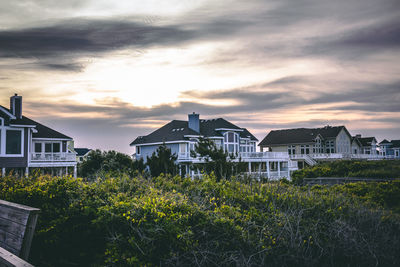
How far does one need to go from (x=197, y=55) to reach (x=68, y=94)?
7906 millimetres

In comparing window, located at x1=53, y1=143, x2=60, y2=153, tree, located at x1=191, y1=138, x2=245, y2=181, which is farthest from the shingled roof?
tree, located at x1=191, y1=138, x2=245, y2=181

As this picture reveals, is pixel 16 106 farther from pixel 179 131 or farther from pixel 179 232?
pixel 179 232

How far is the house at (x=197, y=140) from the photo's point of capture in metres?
39.3

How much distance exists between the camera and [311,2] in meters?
12.1

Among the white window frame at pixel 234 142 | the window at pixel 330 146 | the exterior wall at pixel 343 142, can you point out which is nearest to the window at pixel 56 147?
the white window frame at pixel 234 142

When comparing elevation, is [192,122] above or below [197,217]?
above

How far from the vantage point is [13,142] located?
2655 cm

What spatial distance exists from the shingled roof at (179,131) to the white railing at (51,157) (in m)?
12.2

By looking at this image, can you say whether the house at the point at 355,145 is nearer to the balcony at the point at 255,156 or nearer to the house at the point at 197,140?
the house at the point at 197,140

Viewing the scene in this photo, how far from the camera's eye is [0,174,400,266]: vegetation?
4.74 m

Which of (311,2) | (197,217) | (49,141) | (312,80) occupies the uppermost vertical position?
(311,2)

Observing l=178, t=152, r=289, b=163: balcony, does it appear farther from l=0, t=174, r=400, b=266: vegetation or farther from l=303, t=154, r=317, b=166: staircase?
l=0, t=174, r=400, b=266: vegetation

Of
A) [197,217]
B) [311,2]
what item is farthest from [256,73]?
[197,217]

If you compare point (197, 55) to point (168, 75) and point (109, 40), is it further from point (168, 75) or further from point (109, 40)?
point (109, 40)
